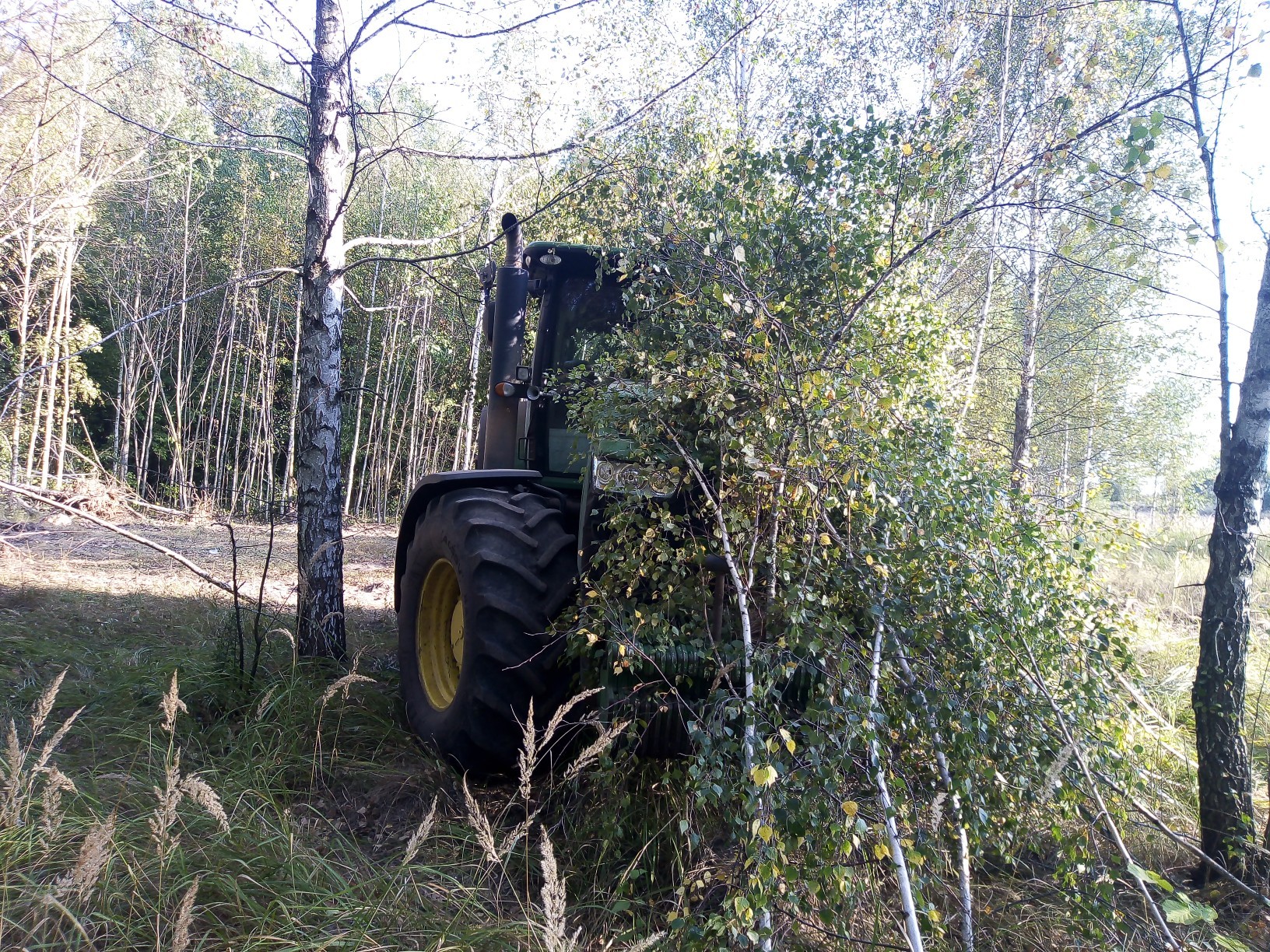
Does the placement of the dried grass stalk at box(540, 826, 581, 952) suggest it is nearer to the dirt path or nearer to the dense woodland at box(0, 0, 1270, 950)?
the dense woodland at box(0, 0, 1270, 950)

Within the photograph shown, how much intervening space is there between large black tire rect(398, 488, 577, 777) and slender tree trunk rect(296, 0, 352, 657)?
1046 mm

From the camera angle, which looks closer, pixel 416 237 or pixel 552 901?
pixel 552 901

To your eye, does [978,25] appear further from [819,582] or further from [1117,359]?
[819,582]

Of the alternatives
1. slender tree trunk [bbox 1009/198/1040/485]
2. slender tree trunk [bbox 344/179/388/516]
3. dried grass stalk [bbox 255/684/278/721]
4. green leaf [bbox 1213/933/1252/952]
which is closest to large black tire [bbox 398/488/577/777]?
dried grass stalk [bbox 255/684/278/721]

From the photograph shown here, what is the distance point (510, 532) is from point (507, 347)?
1.19 meters

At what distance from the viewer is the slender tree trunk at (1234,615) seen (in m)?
3.12

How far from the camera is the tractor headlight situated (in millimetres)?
2748

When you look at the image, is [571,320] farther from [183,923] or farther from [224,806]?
[183,923]

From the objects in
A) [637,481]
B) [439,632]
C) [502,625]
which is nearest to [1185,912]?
[637,481]

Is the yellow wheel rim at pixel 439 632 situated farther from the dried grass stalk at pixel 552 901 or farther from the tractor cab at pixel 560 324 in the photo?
the dried grass stalk at pixel 552 901

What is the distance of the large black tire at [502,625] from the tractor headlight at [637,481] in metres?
0.37

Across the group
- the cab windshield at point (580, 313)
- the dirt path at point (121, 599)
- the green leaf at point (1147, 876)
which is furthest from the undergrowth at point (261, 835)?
the cab windshield at point (580, 313)

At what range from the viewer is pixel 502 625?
2.95m

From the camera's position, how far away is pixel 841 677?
2332mm
